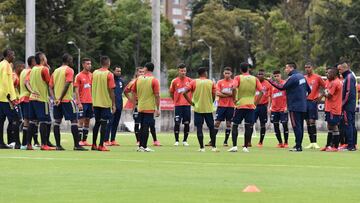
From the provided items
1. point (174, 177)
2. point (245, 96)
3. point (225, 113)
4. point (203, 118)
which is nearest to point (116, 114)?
point (225, 113)

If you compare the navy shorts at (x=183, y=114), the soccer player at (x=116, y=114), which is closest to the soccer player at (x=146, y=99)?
the soccer player at (x=116, y=114)

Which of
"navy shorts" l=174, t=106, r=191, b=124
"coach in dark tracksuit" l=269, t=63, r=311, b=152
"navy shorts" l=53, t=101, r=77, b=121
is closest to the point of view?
"navy shorts" l=53, t=101, r=77, b=121

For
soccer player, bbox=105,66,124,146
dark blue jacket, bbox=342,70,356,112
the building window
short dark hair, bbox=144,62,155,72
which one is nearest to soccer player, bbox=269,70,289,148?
dark blue jacket, bbox=342,70,356,112

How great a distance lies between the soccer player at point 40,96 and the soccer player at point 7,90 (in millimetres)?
635

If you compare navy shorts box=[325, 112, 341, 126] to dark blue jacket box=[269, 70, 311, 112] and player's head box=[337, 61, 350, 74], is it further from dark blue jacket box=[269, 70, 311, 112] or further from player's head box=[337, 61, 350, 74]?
player's head box=[337, 61, 350, 74]

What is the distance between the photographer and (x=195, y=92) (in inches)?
970

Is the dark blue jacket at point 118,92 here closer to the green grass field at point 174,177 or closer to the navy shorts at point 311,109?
the green grass field at point 174,177

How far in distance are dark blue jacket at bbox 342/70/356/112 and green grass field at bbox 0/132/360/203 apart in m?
3.14

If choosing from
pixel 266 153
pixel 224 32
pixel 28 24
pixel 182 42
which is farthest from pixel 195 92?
pixel 182 42

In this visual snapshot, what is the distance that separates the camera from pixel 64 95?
23422mm

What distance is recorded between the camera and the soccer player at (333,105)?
2548 cm

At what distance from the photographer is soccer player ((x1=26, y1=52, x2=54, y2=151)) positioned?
23375 millimetres

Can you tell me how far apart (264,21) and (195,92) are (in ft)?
278

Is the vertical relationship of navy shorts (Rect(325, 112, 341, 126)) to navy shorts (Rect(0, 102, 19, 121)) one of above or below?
below
